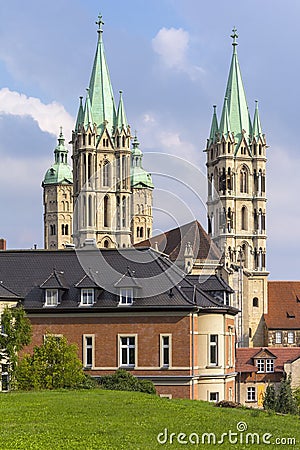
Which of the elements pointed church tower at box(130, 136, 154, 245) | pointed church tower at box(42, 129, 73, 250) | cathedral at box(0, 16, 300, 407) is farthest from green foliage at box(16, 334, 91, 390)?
pointed church tower at box(42, 129, 73, 250)

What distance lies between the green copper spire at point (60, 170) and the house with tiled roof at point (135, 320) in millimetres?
122327

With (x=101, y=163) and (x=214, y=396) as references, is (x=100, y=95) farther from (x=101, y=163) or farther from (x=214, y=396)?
(x=214, y=396)

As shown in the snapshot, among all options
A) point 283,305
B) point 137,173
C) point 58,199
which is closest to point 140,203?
point 137,173

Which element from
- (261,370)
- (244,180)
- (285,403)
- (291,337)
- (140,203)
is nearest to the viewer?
(285,403)

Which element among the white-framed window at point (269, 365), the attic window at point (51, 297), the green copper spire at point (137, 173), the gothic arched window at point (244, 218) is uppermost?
the green copper spire at point (137, 173)

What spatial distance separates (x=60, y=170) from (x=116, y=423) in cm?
15008

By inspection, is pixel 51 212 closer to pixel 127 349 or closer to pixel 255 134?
pixel 255 134

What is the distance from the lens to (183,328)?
156ft

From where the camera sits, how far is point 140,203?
14850cm

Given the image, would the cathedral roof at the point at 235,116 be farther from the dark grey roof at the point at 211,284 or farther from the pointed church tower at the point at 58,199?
the dark grey roof at the point at 211,284

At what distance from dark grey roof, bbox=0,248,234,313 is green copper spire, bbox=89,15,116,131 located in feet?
270

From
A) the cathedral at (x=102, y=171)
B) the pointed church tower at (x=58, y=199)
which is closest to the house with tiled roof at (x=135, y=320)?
the cathedral at (x=102, y=171)

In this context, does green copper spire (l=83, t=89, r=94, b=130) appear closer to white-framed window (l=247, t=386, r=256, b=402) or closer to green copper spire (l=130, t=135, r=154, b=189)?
green copper spire (l=130, t=135, r=154, b=189)

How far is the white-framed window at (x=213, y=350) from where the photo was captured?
49.4 meters
